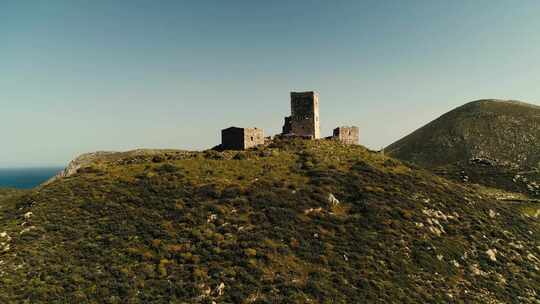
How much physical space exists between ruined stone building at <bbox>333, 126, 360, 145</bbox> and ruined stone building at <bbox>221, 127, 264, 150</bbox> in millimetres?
14606

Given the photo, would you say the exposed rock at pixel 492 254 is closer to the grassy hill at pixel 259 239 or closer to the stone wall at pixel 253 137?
the grassy hill at pixel 259 239

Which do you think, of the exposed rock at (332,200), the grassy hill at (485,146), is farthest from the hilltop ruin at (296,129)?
the grassy hill at (485,146)

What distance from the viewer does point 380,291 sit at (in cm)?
2373

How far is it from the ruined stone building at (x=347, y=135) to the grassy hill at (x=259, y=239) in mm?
14615

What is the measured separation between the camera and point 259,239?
28.2 metres

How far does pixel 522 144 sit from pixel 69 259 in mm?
148334

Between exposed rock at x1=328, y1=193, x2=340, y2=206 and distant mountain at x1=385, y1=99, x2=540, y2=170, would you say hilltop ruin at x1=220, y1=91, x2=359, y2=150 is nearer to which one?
exposed rock at x1=328, y1=193, x2=340, y2=206

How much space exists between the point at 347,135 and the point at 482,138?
105452 mm

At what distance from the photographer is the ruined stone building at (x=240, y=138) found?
50562mm

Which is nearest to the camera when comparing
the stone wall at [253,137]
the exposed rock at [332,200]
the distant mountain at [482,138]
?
the exposed rock at [332,200]

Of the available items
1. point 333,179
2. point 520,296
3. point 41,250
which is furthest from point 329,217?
point 41,250

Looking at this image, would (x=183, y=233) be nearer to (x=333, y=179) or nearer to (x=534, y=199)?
(x=333, y=179)

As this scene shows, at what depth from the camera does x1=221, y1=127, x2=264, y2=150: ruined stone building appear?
1991 inches

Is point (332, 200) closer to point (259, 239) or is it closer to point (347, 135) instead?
point (259, 239)
